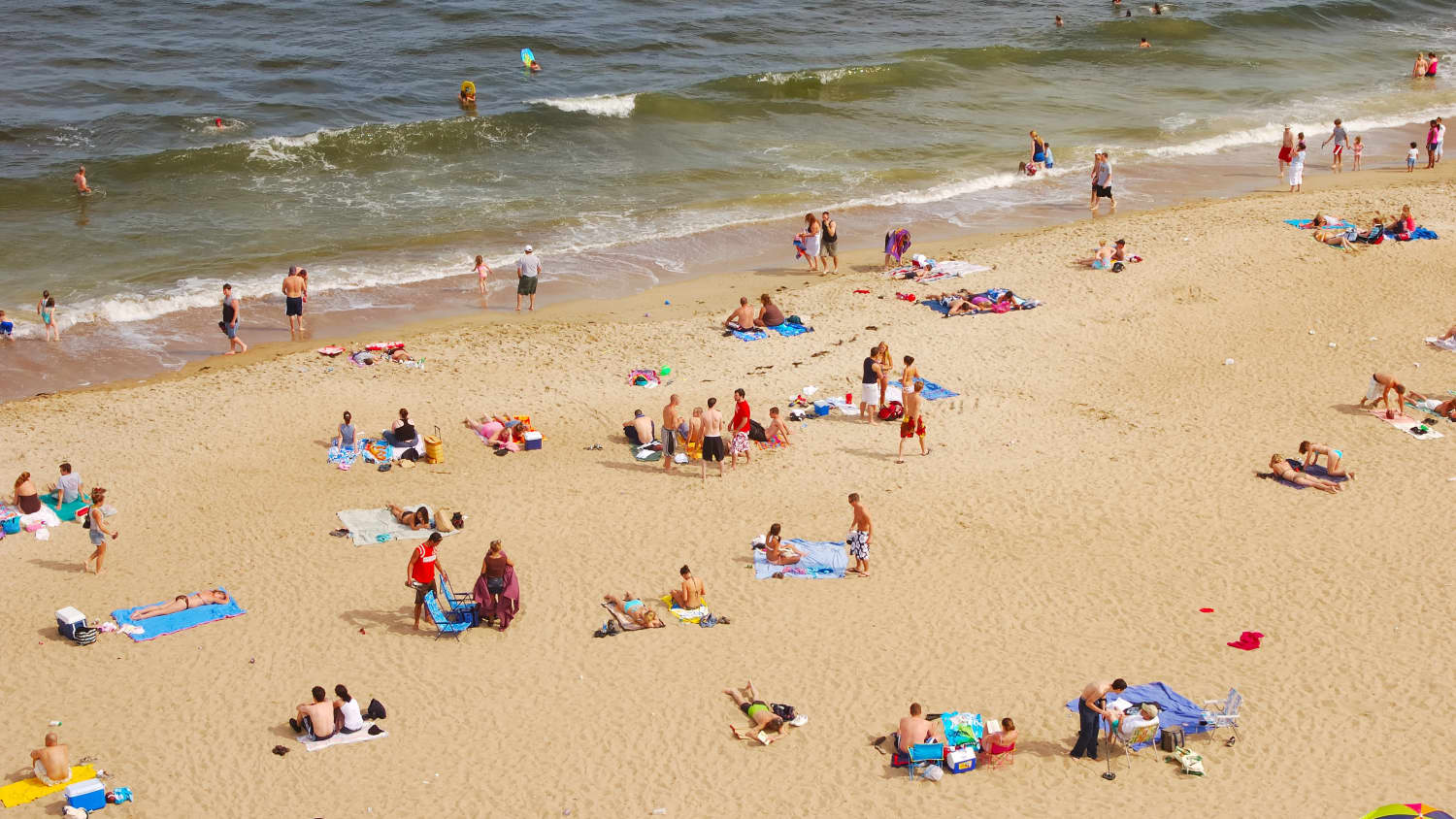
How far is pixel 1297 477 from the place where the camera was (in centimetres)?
1540

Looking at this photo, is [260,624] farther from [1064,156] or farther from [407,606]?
[1064,156]

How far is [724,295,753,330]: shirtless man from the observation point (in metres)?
20.7

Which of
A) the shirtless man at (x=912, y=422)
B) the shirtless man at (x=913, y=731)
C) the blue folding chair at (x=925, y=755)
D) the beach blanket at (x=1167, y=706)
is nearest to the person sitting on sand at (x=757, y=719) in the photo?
the shirtless man at (x=913, y=731)

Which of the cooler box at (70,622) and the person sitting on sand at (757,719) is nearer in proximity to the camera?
the person sitting on sand at (757,719)

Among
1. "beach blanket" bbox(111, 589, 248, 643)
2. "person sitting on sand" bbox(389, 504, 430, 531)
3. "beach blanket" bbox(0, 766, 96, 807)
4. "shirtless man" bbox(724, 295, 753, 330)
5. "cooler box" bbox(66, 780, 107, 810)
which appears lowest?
"beach blanket" bbox(0, 766, 96, 807)

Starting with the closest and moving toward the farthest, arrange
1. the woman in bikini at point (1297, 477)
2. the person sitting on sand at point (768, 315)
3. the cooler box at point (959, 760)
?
the cooler box at point (959, 760) < the woman in bikini at point (1297, 477) < the person sitting on sand at point (768, 315)

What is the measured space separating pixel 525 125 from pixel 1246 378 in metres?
19.9

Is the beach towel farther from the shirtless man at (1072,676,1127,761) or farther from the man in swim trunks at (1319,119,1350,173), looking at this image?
the man in swim trunks at (1319,119,1350,173)

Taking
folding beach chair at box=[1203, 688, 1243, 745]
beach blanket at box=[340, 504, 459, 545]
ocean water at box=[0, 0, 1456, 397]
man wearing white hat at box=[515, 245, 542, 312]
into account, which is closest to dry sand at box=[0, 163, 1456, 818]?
folding beach chair at box=[1203, 688, 1243, 745]

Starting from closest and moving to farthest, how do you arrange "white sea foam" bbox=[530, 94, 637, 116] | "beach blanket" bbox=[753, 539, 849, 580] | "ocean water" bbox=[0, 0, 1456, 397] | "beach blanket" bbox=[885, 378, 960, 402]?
"beach blanket" bbox=[753, 539, 849, 580] < "beach blanket" bbox=[885, 378, 960, 402] < "ocean water" bbox=[0, 0, 1456, 397] < "white sea foam" bbox=[530, 94, 637, 116]

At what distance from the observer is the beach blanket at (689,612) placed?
12.9 m

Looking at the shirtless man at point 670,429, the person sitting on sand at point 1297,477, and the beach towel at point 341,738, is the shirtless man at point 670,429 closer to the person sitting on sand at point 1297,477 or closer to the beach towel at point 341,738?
the beach towel at point 341,738

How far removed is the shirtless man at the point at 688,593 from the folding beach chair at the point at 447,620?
2.08 metres

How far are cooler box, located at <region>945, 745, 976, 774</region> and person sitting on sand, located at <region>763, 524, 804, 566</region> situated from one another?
11.5 ft
